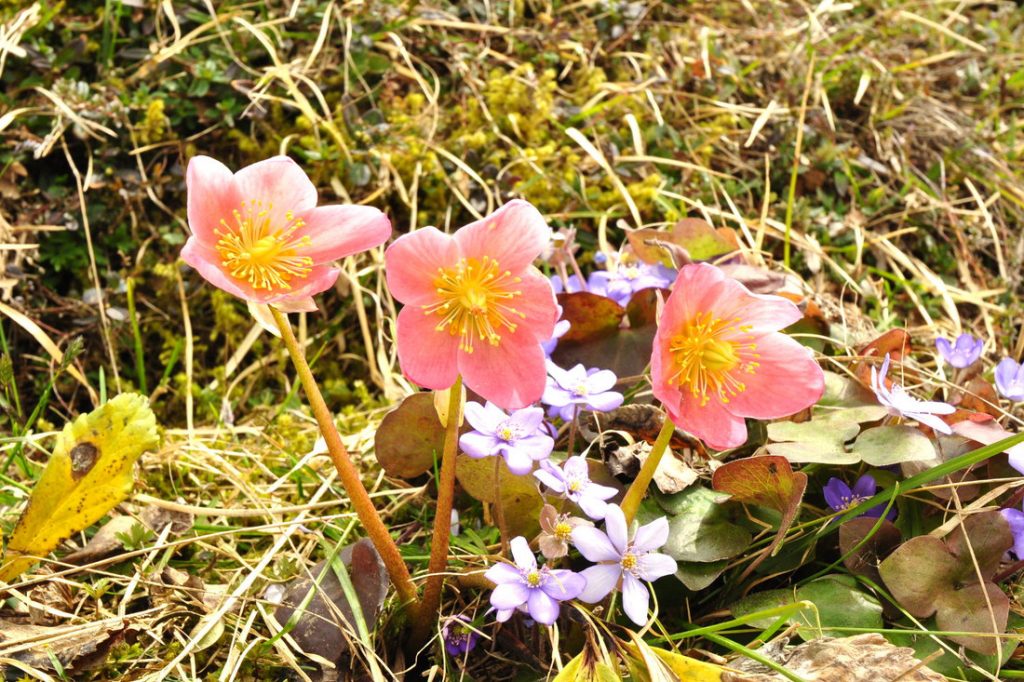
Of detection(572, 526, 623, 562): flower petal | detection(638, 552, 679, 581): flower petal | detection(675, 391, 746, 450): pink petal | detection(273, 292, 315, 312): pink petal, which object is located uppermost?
detection(273, 292, 315, 312): pink petal

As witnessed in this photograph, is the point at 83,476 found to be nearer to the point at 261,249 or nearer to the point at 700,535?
the point at 261,249

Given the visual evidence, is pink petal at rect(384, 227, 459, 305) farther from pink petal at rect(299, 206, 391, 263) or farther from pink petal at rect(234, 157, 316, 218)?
pink petal at rect(234, 157, 316, 218)

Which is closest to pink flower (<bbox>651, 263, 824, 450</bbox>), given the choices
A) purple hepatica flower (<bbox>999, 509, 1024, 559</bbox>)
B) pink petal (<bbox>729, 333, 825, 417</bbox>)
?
pink petal (<bbox>729, 333, 825, 417</bbox>)

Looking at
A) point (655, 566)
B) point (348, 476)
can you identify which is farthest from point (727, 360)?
point (348, 476)

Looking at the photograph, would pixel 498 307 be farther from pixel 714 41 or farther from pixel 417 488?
pixel 714 41

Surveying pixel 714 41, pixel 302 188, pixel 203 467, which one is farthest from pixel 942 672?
pixel 714 41

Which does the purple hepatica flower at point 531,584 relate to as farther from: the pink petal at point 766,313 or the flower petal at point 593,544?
the pink petal at point 766,313

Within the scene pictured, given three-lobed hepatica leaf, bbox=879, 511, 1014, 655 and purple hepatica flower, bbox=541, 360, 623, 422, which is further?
purple hepatica flower, bbox=541, 360, 623, 422
